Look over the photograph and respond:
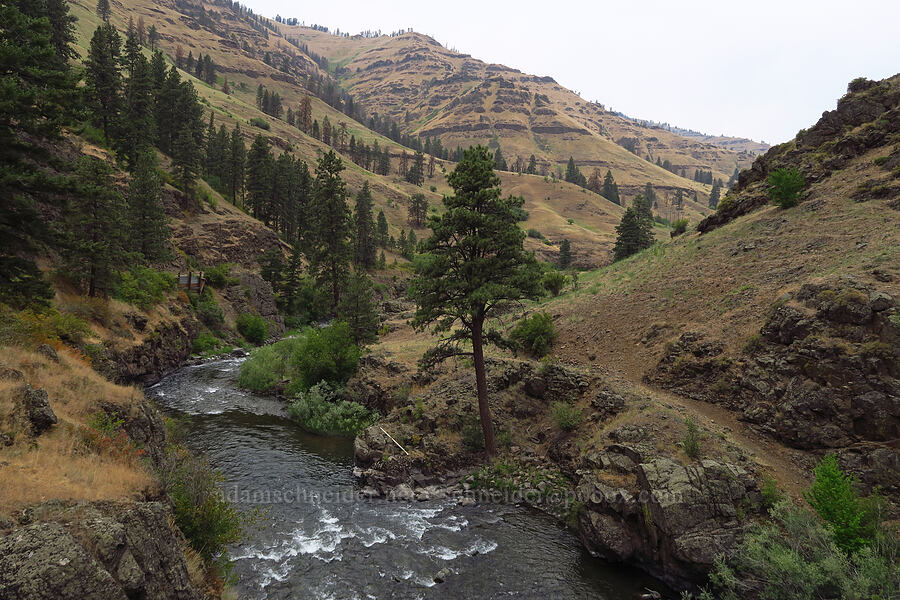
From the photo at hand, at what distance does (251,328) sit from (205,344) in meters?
7.37

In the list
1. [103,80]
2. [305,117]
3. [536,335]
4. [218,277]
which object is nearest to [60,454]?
[536,335]

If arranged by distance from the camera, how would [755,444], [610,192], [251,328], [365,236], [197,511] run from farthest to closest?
[610,192]
[365,236]
[251,328]
[755,444]
[197,511]

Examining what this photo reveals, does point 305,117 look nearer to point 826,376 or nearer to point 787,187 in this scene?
point 787,187

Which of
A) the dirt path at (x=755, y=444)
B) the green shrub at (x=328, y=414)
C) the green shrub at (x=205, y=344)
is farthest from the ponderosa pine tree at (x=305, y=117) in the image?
the dirt path at (x=755, y=444)

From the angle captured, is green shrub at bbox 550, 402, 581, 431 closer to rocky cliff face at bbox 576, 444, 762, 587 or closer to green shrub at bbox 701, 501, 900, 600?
rocky cliff face at bbox 576, 444, 762, 587

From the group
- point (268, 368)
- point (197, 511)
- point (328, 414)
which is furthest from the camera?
point (268, 368)

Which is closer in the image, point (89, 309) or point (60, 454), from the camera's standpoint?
point (60, 454)

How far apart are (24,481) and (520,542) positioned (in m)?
14.4

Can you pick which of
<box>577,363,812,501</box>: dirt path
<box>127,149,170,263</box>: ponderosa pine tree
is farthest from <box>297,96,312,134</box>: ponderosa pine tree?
<box>577,363,812,501</box>: dirt path

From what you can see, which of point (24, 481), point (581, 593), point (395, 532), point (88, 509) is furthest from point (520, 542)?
point (24, 481)

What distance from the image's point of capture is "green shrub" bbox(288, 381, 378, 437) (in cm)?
2620

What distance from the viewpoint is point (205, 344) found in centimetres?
4431

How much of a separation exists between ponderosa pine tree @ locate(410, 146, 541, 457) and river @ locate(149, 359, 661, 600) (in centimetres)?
512

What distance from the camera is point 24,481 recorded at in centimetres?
696
